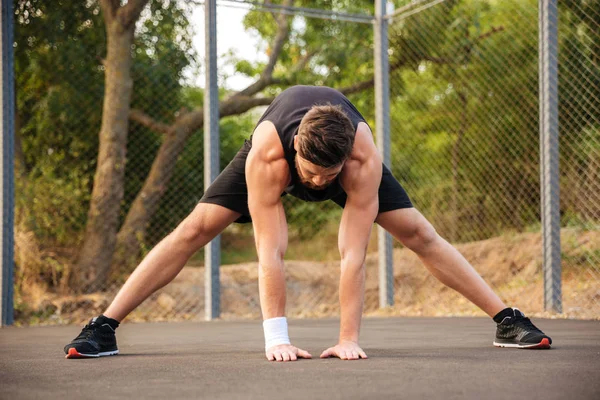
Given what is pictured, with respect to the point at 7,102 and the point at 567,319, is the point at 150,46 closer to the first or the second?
the point at 7,102

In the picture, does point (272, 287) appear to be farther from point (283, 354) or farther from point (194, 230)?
point (194, 230)

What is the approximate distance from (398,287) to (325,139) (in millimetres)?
5161

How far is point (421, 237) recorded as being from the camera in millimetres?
3141

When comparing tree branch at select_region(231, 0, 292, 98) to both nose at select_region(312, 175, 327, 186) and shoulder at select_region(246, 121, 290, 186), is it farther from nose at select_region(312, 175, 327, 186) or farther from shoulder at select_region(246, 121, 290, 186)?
nose at select_region(312, 175, 327, 186)

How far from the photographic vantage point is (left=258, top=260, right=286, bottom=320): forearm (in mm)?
2750

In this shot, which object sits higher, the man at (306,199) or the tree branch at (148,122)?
the tree branch at (148,122)

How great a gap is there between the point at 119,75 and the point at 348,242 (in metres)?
5.31

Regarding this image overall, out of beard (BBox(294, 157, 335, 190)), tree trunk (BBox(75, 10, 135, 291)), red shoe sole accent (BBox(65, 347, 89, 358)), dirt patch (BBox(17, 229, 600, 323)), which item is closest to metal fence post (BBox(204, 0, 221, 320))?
dirt patch (BBox(17, 229, 600, 323))

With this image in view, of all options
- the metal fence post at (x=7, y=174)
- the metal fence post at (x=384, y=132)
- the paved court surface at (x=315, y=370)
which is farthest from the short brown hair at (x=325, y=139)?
the metal fence post at (x=384, y=132)

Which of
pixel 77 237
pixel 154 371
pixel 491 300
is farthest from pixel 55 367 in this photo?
pixel 77 237

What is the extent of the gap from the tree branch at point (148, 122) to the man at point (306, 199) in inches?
182

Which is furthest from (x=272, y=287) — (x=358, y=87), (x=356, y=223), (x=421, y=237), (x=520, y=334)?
(x=358, y=87)

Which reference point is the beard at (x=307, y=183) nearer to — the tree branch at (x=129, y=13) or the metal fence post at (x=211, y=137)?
the metal fence post at (x=211, y=137)

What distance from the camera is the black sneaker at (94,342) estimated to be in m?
3.02
